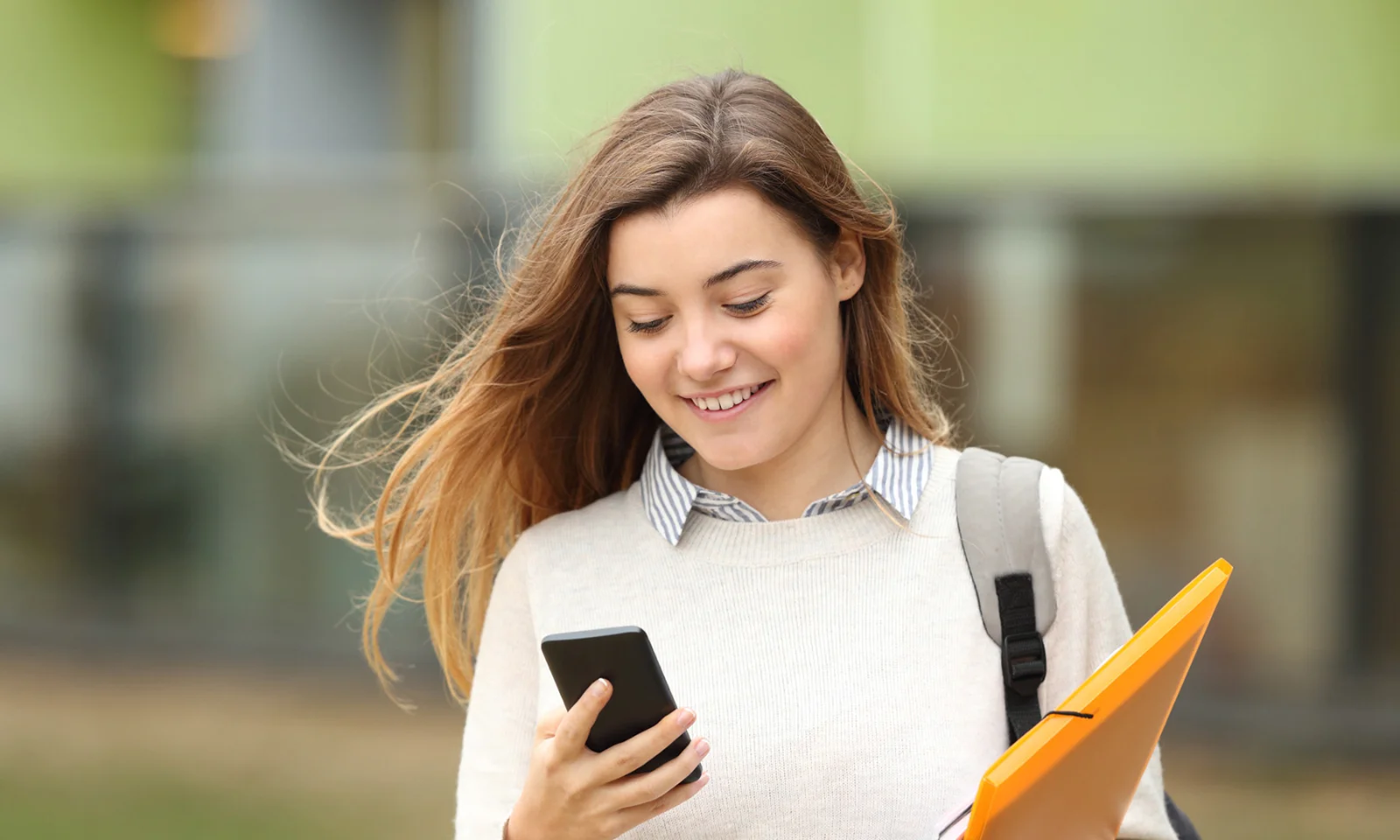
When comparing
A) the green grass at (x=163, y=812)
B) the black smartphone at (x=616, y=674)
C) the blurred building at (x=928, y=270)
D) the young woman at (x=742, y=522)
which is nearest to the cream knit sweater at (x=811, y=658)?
the young woman at (x=742, y=522)

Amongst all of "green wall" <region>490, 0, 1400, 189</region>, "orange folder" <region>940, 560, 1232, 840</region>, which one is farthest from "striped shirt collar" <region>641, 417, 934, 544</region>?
"green wall" <region>490, 0, 1400, 189</region>

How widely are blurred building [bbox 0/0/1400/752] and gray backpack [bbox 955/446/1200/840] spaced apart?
363 centimetres

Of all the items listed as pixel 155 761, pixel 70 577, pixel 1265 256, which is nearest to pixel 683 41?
pixel 1265 256

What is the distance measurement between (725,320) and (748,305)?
34mm

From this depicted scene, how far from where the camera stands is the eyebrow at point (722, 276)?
5.91ft

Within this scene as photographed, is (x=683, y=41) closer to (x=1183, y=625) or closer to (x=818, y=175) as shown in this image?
(x=818, y=175)

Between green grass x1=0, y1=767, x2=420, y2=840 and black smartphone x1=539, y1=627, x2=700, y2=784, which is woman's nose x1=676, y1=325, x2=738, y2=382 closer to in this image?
black smartphone x1=539, y1=627, x2=700, y2=784

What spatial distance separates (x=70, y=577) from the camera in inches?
324

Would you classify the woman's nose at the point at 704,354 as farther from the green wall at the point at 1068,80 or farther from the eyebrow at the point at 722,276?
the green wall at the point at 1068,80

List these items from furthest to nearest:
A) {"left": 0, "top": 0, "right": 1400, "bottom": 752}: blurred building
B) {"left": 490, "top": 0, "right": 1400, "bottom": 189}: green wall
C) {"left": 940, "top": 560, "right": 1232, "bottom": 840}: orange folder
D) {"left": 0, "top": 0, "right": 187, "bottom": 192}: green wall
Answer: {"left": 0, "top": 0, "right": 187, "bottom": 192}: green wall < {"left": 0, "top": 0, "right": 1400, "bottom": 752}: blurred building < {"left": 490, "top": 0, "right": 1400, "bottom": 189}: green wall < {"left": 940, "top": 560, "right": 1232, "bottom": 840}: orange folder

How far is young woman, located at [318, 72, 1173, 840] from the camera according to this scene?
5.92ft

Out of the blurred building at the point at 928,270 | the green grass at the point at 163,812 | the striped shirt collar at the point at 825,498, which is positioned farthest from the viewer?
the blurred building at the point at 928,270

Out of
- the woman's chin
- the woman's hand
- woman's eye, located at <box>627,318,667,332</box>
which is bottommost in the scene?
the woman's hand

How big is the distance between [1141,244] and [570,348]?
490 cm
